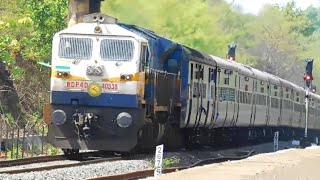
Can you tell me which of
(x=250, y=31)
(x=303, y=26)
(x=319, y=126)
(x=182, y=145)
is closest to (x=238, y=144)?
(x=182, y=145)

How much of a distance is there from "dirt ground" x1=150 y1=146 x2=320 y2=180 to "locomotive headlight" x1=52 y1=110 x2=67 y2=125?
384cm

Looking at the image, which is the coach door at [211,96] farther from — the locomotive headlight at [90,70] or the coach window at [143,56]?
the locomotive headlight at [90,70]

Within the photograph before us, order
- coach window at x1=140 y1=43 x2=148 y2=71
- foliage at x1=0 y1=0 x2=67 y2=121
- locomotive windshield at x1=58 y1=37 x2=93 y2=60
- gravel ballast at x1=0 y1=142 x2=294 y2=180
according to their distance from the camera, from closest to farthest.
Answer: gravel ballast at x1=0 y1=142 x2=294 y2=180
coach window at x1=140 y1=43 x2=148 y2=71
locomotive windshield at x1=58 y1=37 x2=93 y2=60
foliage at x1=0 y1=0 x2=67 y2=121

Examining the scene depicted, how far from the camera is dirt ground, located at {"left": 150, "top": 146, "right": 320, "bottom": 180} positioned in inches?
564

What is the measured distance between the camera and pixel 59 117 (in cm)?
1800

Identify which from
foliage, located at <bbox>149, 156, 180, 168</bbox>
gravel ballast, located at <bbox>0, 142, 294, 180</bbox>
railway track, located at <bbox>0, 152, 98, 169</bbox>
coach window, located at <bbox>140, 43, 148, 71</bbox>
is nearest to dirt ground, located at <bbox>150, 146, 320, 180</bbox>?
foliage, located at <bbox>149, 156, 180, 168</bbox>

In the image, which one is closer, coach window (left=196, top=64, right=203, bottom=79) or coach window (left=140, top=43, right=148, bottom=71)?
coach window (left=140, top=43, right=148, bottom=71)

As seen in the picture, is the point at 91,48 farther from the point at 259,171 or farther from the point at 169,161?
the point at 259,171

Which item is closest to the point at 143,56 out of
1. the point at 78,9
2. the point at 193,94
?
the point at 193,94

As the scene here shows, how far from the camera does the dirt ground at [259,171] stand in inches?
564

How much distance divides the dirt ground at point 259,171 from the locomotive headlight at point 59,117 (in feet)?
12.6

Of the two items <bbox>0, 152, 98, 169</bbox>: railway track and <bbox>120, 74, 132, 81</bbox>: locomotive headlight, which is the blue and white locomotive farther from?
<bbox>0, 152, 98, 169</bbox>: railway track

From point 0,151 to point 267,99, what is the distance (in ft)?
63.5

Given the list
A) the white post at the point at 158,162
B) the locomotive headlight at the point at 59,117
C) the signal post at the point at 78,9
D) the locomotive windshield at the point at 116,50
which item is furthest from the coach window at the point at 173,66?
the white post at the point at 158,162
